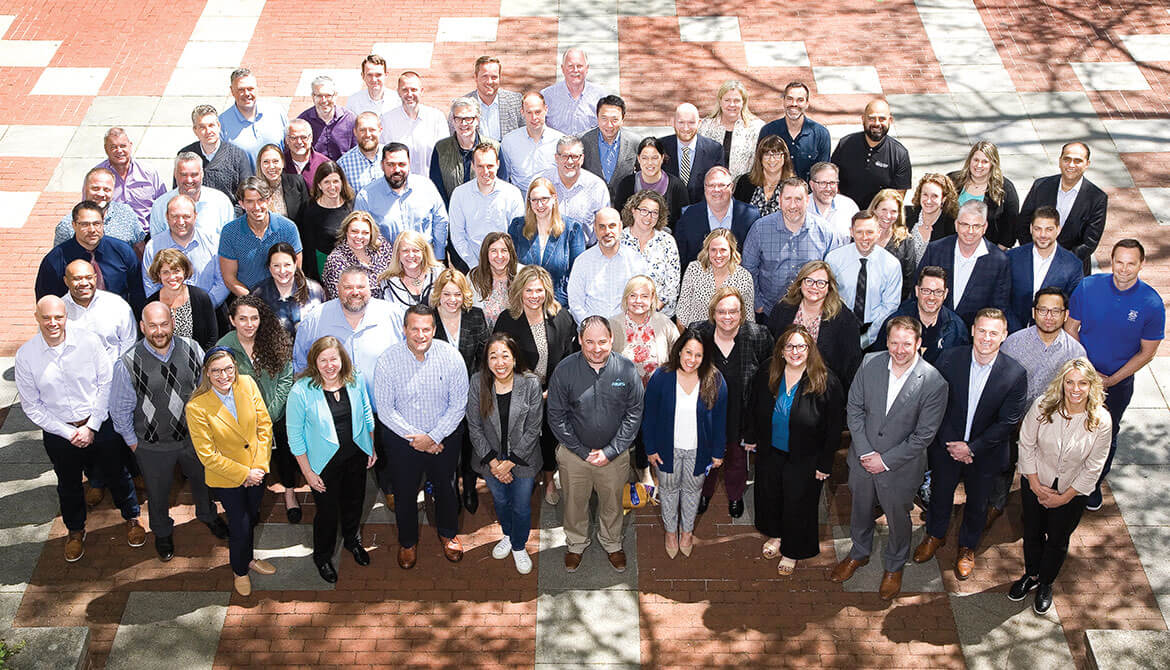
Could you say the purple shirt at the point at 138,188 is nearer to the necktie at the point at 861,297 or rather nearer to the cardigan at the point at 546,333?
the cardigan at the point at 546,333

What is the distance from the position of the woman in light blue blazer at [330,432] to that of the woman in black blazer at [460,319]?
80 cm

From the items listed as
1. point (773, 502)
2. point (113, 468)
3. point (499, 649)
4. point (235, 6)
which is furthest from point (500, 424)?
point (235, 6)

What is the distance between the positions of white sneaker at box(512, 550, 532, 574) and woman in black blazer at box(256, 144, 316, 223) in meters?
3.23

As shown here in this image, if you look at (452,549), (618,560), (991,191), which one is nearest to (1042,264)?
(991,191)

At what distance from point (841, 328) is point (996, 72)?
809 cm

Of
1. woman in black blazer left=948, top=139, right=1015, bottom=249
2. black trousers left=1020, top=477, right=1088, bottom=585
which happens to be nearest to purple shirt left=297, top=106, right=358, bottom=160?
woman in black blazer left=948, top=139, right=1015, bottom=249

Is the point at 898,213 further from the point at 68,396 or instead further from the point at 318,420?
the point at 68,396

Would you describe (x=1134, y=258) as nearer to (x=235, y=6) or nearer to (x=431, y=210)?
(x=431, y=210)

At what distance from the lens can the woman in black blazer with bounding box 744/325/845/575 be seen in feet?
28.4

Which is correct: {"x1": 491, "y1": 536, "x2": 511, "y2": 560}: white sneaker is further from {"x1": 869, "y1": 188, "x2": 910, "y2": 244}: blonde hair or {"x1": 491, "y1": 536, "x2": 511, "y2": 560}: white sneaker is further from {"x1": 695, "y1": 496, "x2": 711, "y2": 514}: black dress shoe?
{"x1": 869, "y1": 188, "x2": 910, "y2": 244}: blonde hair

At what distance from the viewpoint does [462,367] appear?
8812mm

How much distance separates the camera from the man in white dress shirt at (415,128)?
38.0 feet

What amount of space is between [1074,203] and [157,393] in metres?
7.55

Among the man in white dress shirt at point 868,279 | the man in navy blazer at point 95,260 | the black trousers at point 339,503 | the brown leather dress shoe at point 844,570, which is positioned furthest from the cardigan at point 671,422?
the man in navy blazer at point 95,260
